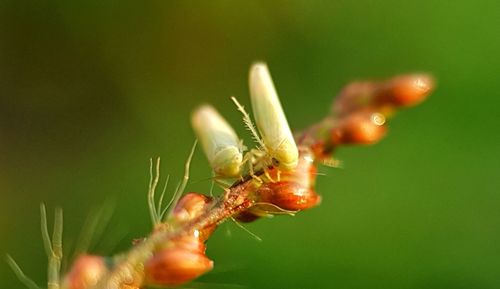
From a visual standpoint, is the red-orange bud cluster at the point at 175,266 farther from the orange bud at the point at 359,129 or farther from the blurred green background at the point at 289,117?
the blurred green background at the point at 289,117

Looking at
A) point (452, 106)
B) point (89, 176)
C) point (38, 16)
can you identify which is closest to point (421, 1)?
point (452, 106)

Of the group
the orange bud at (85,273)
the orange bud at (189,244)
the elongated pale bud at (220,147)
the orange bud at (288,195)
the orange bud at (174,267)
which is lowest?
the orange bud at (85,273)

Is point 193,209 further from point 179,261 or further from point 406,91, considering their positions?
point 406,91

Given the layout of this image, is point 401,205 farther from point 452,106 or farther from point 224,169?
point 224,169

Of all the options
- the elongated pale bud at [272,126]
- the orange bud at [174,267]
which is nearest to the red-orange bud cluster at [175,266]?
the orange bud at [174,267]

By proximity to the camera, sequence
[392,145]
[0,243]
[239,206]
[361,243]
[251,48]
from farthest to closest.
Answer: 1. [251,48]
2. [0,243]
3. [392,145]
4. [361,243]
5. [239,206]

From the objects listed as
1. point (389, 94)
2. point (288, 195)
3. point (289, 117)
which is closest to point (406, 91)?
point (389, 94)
